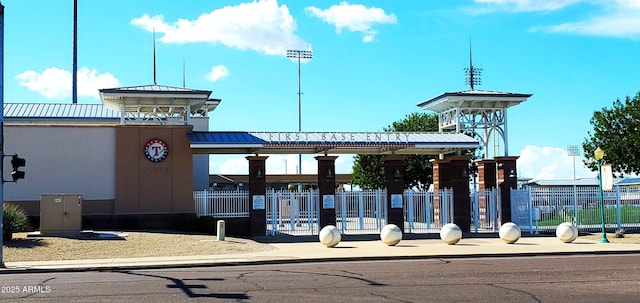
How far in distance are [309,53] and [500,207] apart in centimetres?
3902

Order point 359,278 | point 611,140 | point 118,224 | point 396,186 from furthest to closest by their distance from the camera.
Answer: point 611,140 < point 396,186 < point 118,224 < point 359,278

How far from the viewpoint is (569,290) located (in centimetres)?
1302

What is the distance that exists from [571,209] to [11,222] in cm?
2245

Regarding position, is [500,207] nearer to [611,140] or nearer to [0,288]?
[611,140]

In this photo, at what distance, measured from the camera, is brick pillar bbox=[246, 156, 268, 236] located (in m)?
28.8

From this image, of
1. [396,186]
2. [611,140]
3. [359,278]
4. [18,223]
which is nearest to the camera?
[359,278]

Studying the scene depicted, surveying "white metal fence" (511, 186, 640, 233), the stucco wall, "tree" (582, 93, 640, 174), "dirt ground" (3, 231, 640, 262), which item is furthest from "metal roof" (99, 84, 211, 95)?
"tree" (582, 93, 640, 174)

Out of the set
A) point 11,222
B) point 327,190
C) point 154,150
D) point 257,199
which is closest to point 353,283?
point 11,222

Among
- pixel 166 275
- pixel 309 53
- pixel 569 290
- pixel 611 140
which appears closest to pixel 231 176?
pixel 309 53

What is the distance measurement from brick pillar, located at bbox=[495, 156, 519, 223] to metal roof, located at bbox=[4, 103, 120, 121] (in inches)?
829

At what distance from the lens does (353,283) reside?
14.3 metres

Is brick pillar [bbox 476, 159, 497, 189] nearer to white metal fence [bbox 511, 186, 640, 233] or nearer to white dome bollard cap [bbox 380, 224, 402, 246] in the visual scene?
white metal fence [bbox 511, 186, 640, 233]

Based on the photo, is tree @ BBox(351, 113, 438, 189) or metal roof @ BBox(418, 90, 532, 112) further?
tree @ BBox(351, 113, 438, 189)

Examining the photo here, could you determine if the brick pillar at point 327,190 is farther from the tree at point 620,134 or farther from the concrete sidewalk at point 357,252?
the tree at point 620,134
